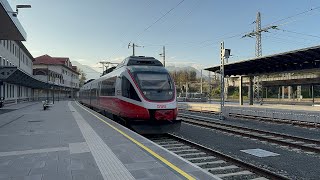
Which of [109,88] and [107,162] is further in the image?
[109,88]

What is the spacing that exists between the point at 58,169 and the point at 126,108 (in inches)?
275

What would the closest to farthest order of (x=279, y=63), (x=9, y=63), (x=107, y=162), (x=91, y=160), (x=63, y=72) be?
1. (x=107, y=162)
2. (x=91, y=160)
3. (x=279, y=63)
4. (x=9, y=63)
5. (x=63, y=72)

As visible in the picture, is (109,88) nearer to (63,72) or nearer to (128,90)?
(128,90)

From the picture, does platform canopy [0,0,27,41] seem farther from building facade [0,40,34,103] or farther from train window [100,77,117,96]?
building facade [0,40,34,103]

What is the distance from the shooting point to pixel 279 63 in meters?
23.6

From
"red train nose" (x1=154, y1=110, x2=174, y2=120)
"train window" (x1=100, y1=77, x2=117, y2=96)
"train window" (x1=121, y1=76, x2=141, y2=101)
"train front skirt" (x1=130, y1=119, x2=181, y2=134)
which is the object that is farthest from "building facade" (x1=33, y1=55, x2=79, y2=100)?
"red train nose" (x1=154, y1=110, x2=174, y2=120)

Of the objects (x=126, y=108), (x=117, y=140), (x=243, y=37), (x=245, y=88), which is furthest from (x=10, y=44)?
(x=245, y=88)

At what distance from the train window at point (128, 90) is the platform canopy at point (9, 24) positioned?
579cm

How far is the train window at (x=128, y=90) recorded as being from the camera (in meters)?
12.8

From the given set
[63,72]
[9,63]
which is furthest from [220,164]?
[63,72]

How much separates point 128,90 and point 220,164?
625cm

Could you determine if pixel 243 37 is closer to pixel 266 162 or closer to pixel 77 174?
pixel 266 162

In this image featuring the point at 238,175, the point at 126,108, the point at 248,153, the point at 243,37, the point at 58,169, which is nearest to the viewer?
the point at 58,169

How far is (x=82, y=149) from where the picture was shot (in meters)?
8.48
